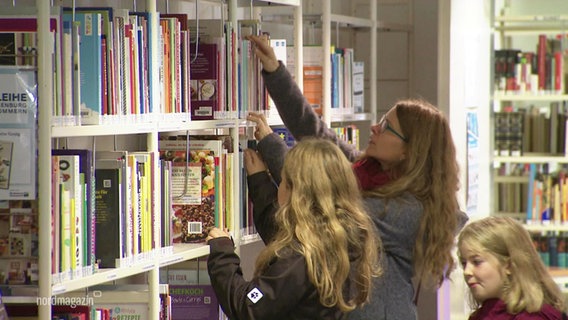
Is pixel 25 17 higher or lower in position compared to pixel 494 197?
higher

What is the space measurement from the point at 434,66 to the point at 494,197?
103 centimetres

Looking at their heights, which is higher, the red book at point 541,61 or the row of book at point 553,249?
the red book at point 541,61

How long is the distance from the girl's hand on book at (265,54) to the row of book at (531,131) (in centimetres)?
322

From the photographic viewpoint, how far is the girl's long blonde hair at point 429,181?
309 centimetres

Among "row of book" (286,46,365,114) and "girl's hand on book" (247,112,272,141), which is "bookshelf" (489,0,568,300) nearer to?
"row of book" (286,46,365,114)

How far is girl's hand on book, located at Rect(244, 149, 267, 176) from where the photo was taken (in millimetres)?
3306

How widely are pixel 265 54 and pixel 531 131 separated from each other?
11.1 ft

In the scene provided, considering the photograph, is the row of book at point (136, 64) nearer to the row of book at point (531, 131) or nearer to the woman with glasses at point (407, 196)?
the woman with glasses at point (407, 196)

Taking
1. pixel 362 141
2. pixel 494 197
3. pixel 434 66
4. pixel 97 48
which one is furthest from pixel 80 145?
pixel 494 197

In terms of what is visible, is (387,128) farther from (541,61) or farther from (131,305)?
(541,61)

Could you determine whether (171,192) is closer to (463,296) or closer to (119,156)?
(119,156)

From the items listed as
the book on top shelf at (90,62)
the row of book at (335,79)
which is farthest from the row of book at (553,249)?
the book on top shelf at (90,62)

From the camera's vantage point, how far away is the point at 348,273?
259 centimetres

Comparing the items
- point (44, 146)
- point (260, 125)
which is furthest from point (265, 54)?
point (44, 146)
